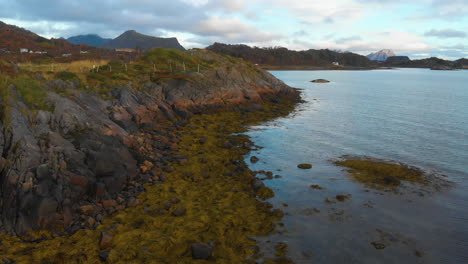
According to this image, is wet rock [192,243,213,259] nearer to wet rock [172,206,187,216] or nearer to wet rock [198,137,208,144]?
wet rock [172,206,187,216]

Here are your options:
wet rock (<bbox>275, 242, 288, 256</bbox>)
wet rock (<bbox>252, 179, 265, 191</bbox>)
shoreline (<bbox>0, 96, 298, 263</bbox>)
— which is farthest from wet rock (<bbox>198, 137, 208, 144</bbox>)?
wet rock (<bbox>275, 242, 288, 256</bbox>)

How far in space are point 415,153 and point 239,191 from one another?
1643cm

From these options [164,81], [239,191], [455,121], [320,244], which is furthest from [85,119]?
[455,121]

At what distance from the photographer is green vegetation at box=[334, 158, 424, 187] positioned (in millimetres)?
18672

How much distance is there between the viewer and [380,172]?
20.1 m

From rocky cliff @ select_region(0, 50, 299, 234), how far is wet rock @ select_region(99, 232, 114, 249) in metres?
1.68

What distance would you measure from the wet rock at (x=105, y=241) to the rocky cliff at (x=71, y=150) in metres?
1.68

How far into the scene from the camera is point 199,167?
65.7 feet

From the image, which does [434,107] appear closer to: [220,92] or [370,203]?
[220,92]

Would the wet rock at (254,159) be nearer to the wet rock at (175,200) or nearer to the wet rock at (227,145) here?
the wet rock at (227,145)

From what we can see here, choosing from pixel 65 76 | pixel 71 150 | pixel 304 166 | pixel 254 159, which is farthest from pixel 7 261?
pixel 65 76

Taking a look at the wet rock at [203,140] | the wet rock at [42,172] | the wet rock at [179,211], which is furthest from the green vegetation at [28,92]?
the wet rock at [203,140]

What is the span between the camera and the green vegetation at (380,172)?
1867 cm

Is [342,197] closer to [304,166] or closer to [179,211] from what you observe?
[304,166]
